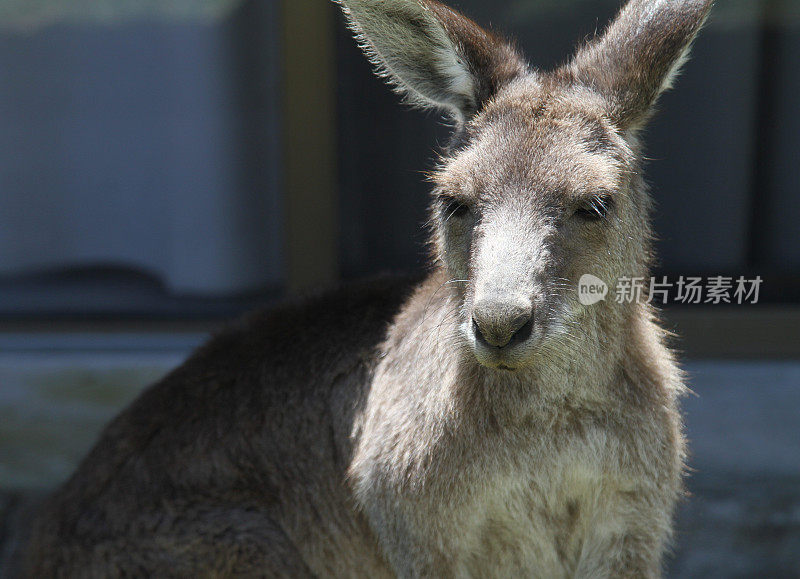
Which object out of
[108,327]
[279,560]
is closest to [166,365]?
[108,327]

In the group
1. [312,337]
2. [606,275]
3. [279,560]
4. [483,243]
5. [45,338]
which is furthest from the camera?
[45,338]

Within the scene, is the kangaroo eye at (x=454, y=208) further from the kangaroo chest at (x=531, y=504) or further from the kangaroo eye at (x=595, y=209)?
the kangaroo chest at (x=531, y=504)

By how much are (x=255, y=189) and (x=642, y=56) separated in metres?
3.55

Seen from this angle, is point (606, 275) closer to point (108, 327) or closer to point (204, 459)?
point (204, 459)

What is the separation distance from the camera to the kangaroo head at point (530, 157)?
250 centimetres

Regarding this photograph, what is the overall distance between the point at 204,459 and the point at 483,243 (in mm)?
1380

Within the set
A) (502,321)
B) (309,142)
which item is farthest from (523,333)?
(309,142)

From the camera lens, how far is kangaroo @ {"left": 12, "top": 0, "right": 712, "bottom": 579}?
8.73ft

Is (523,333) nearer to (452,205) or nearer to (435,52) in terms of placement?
(452,205)

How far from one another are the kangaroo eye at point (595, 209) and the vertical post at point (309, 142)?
9.89ft

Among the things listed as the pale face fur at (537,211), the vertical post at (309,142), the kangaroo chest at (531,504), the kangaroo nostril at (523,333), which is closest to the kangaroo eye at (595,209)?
the pale face fur at (537,211)

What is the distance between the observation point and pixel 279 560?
3.08 metres

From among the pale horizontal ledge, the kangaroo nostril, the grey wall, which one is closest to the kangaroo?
the kangaroo nostril

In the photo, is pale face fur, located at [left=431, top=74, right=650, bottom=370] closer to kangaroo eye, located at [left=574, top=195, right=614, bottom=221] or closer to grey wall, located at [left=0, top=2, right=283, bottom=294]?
kangaroo eye, located at [left=574, top=195, right=614, bottom=221]
